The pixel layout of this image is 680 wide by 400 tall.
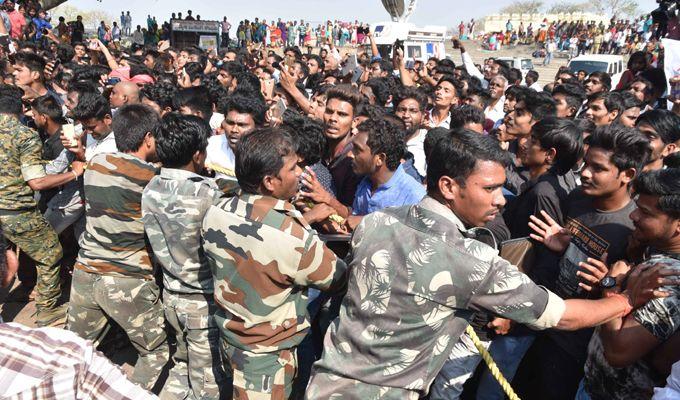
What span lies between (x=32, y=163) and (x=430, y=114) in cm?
460

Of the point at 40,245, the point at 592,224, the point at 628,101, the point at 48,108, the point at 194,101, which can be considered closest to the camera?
the point at 592,224

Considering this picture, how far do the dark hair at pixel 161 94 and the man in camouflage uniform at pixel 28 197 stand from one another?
164 centimetres

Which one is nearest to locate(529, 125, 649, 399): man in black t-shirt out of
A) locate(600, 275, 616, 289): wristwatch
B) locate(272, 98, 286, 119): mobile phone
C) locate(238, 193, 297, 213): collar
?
locate(600, 275, 616, 289): wristwatch

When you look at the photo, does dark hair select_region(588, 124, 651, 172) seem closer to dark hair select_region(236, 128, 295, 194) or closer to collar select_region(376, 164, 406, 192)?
collar select_region(376, 164, 406, 192)

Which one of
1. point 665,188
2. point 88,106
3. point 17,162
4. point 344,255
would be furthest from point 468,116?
point 17,162

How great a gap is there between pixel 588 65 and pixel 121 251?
17.8m

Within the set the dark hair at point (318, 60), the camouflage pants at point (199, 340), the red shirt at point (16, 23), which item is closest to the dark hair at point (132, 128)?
the camouflage pants at point (199, 340)

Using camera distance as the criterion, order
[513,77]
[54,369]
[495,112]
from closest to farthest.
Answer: [54,369], [495,112], [513,77]

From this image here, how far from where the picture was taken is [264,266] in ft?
7.48

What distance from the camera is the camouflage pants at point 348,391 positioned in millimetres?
2000

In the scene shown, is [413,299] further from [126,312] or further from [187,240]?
[126,312]

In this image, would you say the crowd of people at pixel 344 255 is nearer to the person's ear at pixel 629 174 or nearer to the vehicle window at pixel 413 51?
the person's ear at pixel 629 174

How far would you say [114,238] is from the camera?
124 inches

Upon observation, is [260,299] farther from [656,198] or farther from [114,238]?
[656,198]
